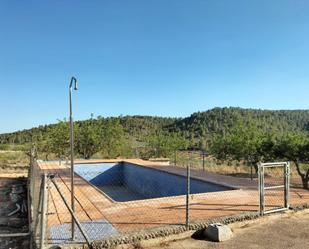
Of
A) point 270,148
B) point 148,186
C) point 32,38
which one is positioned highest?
point 32,38

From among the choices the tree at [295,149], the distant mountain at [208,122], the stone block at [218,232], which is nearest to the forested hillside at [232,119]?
the distant mountain at [208,122]

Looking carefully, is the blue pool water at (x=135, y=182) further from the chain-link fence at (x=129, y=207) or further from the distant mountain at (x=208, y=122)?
the distant mountain at (x=208, y=122)

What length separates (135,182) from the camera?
55.7 ft

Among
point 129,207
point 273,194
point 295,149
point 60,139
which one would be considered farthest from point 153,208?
point 60,139

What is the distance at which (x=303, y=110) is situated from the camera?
79.4 m

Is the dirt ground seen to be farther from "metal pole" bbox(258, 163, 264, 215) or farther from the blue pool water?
the blue pool water

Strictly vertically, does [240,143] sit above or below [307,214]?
above

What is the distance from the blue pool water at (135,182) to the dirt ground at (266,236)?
324 centimetres

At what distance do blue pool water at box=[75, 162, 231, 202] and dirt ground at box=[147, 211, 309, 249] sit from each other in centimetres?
324

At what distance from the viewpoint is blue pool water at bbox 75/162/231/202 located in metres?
12.3

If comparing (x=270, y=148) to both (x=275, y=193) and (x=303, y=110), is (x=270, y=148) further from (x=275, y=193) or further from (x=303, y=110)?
(x=303, y=110)

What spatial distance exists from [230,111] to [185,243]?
7175 centimetres

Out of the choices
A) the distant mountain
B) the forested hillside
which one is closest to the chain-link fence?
the distant mountain

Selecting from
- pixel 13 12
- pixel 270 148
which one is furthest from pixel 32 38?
pixel 270 148
